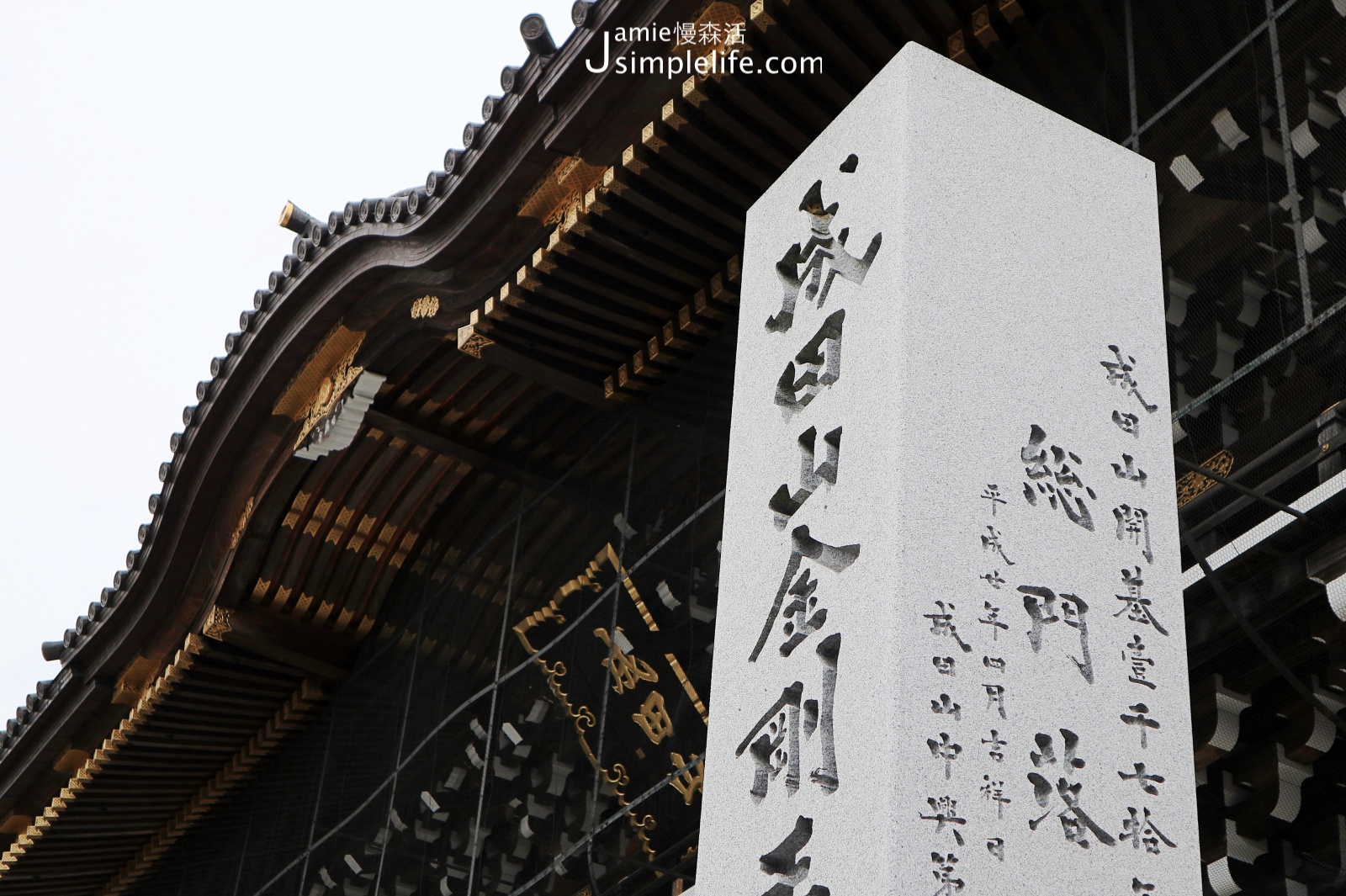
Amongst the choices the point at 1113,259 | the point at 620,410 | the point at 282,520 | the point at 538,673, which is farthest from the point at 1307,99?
the point at 282,520

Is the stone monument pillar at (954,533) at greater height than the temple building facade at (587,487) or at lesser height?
lesser

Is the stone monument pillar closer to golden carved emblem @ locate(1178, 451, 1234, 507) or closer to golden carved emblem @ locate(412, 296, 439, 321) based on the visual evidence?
golden carved emblem @ locate(1178, 451, 1234, 507)

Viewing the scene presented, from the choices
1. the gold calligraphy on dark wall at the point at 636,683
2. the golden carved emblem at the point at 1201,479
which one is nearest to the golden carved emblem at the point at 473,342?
the gold calligraphy on dark wall at the point at 636,683

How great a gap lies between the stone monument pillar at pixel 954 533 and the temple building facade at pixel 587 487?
0.05 meters

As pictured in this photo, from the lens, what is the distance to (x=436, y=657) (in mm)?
8391

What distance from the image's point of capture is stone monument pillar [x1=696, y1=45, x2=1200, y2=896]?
2.82 meters

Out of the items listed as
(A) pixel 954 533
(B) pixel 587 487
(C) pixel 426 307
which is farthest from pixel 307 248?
(A) pixel 954 533

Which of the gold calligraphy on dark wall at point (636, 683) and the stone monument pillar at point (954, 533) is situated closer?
the stone monument pillar at point (954, 533)

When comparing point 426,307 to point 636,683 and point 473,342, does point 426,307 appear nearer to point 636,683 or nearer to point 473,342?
point 473,342

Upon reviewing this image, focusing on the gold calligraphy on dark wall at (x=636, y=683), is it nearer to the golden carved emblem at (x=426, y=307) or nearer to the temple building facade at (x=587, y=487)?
the temple building facade at (x=587, y=487)

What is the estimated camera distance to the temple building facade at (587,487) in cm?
414

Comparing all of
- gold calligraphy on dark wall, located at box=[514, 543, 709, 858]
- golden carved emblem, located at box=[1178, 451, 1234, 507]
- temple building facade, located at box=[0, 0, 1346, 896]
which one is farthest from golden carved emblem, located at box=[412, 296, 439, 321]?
golden carved emblem, located at box=[1178, 451, 1234, 507]

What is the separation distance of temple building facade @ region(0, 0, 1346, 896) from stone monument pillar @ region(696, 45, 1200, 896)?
46 millimetres

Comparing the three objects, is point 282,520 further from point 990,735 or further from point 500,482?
point 990,735
